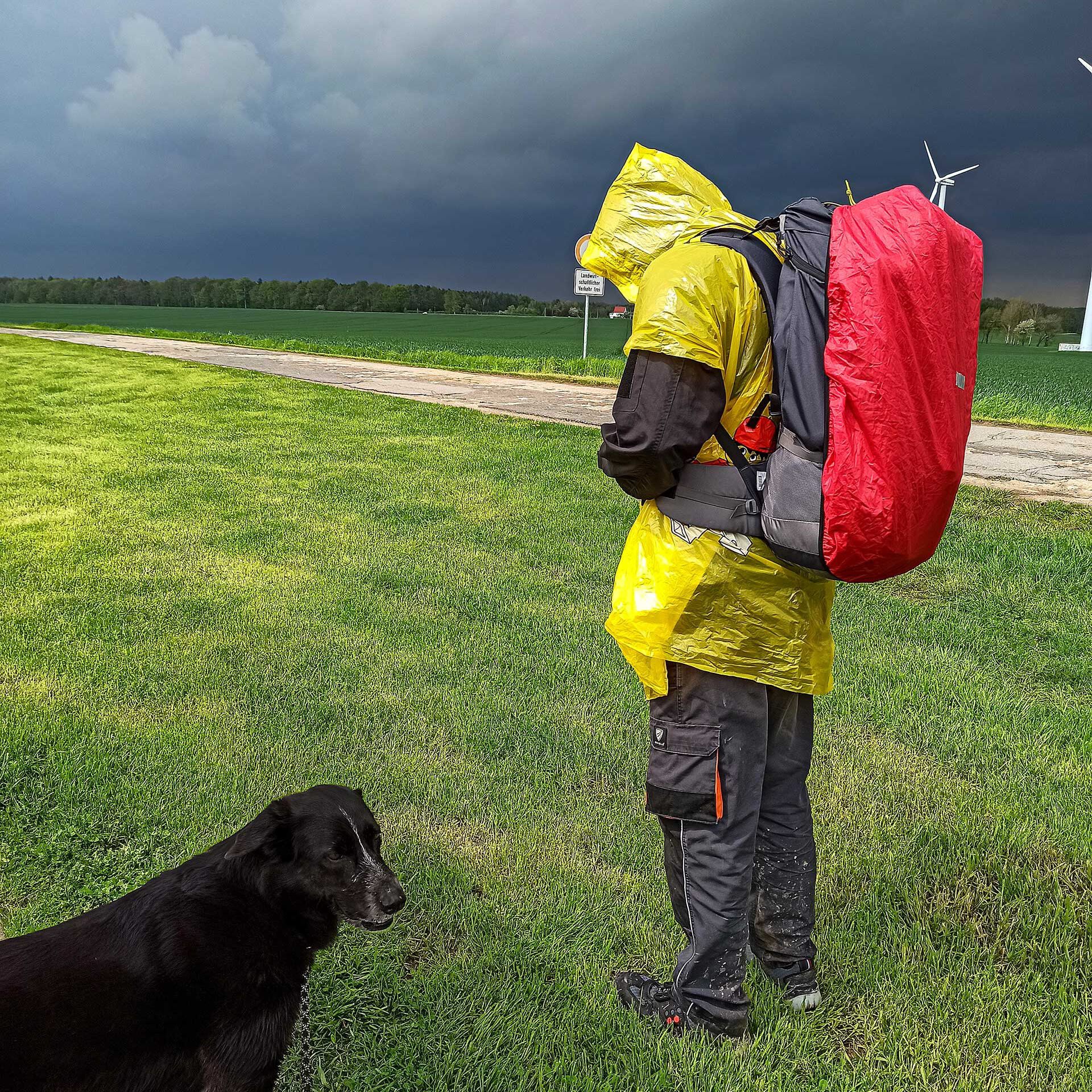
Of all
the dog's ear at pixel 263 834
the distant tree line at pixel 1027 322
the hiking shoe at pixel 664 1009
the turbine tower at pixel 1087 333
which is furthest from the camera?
the distant tree line at pixel 1027 322

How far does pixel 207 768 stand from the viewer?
3.43 metres

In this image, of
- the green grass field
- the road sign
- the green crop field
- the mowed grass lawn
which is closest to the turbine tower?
the green grass field

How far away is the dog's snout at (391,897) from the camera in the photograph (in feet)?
6.84

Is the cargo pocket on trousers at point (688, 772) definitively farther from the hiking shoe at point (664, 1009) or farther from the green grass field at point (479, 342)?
the green grass field at point (479, 342)

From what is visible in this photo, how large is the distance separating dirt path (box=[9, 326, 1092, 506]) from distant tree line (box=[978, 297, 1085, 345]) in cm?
9361

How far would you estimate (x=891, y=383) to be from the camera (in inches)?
68.9

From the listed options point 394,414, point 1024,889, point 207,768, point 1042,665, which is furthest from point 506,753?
point 394,414

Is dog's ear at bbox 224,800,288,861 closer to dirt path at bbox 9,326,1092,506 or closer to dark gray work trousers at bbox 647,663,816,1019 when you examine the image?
dark gray work trousers at bbox 647,663,816,1019

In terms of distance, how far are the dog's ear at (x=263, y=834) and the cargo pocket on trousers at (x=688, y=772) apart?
0.96 metres

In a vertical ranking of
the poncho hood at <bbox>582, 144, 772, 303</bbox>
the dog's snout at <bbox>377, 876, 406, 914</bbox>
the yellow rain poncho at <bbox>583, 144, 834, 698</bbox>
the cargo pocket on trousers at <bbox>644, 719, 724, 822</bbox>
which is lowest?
the dog's snout at <bbox>377, 876, 406, 914</bbox>

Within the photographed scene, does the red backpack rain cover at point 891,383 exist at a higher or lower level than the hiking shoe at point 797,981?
higher

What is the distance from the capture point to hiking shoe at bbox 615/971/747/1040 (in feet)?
7.29

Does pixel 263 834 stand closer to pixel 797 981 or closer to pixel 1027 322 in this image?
pixel 797 981

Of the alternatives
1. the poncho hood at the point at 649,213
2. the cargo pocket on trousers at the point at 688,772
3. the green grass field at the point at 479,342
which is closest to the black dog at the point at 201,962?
the cargo pocket on trousers at the point at 688,772
